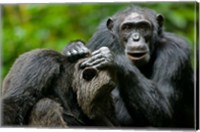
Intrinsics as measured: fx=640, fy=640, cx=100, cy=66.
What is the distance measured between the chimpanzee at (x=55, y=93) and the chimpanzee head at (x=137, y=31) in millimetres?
443

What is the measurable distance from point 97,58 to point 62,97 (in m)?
0.30

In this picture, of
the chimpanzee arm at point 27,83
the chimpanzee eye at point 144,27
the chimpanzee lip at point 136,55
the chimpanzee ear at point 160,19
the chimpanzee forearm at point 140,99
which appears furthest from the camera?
the chimpanzee ear at point 160,19

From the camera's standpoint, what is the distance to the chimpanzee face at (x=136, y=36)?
3.98 meters

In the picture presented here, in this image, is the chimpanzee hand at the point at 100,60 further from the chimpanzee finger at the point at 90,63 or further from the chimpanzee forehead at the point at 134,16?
the chimpanzee forehead at the point at 134,16

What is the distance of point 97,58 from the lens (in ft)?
11.5

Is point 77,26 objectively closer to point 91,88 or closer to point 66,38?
point 66,38

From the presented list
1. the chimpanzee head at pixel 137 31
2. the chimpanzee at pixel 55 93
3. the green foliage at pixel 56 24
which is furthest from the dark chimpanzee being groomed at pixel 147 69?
the green foliage at pixel 56 24

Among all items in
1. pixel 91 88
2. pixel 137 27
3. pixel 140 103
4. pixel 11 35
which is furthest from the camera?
pixel 11 35

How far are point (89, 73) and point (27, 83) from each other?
0.34m

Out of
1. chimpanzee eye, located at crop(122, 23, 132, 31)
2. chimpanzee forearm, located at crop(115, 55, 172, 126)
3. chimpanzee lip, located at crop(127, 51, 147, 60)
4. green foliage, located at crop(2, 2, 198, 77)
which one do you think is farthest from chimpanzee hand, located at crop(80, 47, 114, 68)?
green foliage, located at crop(2, 2, 198, 77)

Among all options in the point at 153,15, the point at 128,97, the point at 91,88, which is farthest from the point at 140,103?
the point at 153,15

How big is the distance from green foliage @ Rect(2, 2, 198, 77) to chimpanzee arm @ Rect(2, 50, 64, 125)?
1.06 meters

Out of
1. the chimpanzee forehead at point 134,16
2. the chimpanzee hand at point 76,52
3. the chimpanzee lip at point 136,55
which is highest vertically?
the chimpanzee forehead at point 134,16

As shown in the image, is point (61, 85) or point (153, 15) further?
point (153, 15)
